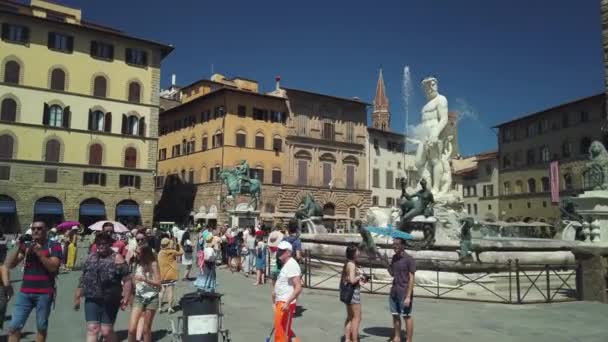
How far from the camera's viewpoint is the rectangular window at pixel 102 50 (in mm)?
40094

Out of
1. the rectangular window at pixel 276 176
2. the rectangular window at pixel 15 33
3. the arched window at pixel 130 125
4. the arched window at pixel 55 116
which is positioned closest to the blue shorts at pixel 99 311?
the arched window at pixel 55 116

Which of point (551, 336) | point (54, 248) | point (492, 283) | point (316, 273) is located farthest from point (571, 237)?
point (54, 248)

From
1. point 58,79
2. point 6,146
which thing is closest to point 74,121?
point 58,79

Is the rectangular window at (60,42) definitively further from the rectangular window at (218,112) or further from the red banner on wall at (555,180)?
the red banner on wall at (555,180)

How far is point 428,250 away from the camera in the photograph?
12.1 meters

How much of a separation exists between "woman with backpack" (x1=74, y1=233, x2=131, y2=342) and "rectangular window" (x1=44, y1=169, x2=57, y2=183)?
1409 inches

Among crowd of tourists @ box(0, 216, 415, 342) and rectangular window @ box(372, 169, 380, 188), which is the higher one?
rectangular window @ box(372, 169, 380, 188)

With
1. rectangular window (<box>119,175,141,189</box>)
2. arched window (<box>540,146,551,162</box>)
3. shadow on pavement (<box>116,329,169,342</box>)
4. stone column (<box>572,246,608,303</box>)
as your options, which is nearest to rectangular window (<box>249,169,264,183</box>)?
rectangular window (<box>119,175,141,189</box>)

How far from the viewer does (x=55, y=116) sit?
38.3m

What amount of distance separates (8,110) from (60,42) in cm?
669

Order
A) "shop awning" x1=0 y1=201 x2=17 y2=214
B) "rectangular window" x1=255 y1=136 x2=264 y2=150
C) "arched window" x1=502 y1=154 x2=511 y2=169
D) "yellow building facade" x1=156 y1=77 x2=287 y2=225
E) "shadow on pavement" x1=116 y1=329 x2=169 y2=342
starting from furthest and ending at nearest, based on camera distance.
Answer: "arched window" x1=502 y1=154 x2=511 y2=169, "rectangular window" x1=255 y1=136 x2=264 y2=150, "yellow building facade" x1=156 y1=77 x2=287 y2=225, "shop awning" x1=0 y1=201 x2=17 y2=214, "shadow on pavement" x1=116 y1=329 x2=169 y2=342

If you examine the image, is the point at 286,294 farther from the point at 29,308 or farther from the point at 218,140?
the point at 218,140

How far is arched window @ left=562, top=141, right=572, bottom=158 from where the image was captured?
5147 cm

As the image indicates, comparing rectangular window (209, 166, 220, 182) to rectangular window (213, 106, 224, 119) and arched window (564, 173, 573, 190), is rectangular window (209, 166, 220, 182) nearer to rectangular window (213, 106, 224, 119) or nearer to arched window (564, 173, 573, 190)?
rectangular window (213, 106, 224, 119)
